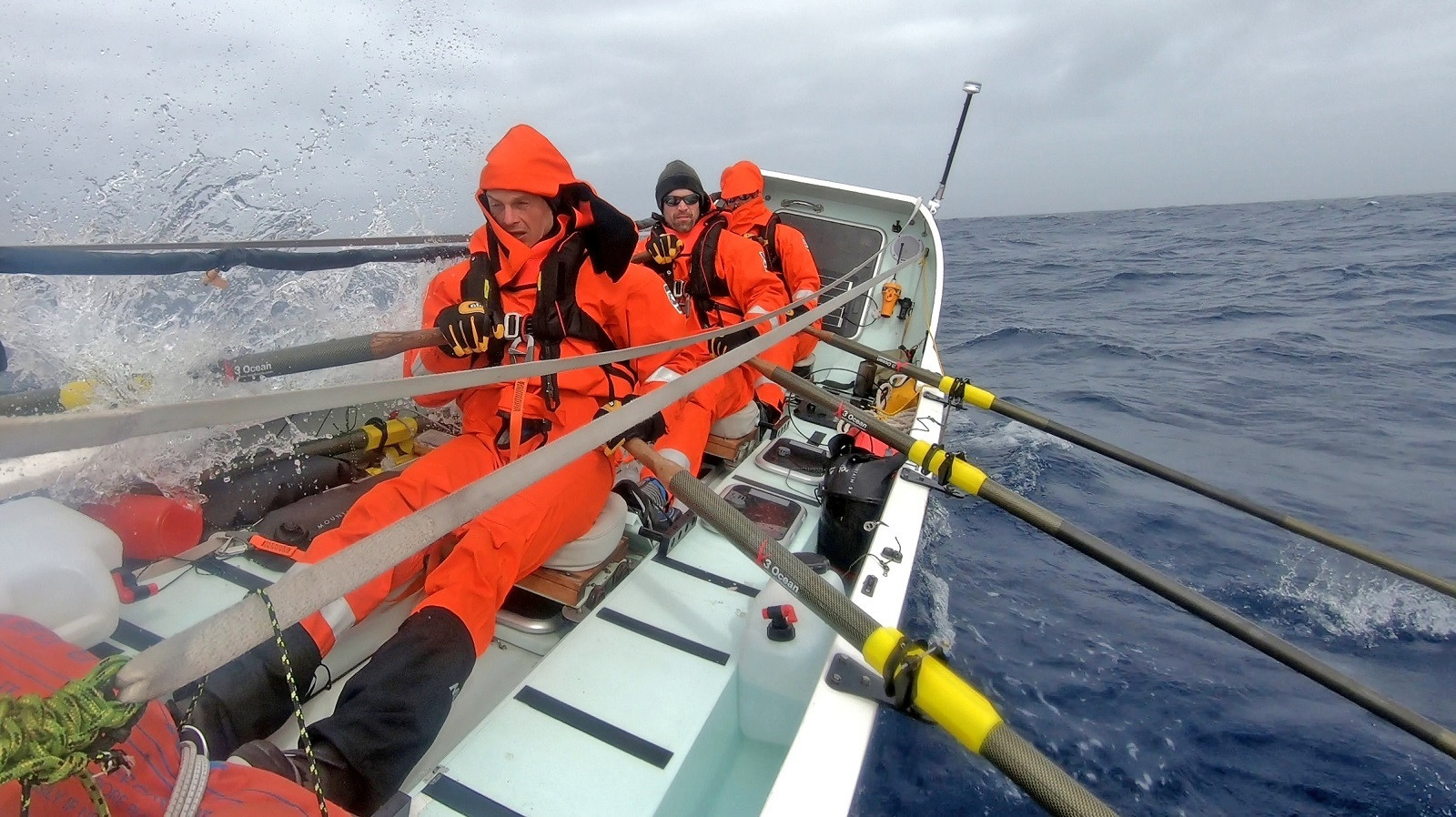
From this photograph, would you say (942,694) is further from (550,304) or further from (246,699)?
(550,304)

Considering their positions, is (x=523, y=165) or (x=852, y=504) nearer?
(x=523, y=165)

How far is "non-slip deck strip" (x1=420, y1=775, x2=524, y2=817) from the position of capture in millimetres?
1792

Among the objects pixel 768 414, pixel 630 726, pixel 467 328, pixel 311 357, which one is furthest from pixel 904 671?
pixel 768 414

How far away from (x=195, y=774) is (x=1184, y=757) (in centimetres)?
360

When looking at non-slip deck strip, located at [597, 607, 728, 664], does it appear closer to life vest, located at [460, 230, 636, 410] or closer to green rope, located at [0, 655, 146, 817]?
life vest, located at [460, 230, 636, 410]


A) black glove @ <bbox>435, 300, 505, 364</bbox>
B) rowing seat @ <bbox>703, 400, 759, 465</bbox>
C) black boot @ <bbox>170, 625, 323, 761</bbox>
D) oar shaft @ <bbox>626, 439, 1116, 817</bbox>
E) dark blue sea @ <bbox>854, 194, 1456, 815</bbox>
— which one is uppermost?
black glove @ <bbox>435, 300, 505, 364</bbox>

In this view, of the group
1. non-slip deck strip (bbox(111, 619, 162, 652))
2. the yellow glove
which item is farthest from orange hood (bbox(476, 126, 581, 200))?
non-slip deck strip (bbox(111, 619, 162, 652))

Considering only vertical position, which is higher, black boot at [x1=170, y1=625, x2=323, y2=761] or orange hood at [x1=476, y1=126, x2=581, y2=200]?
orange hood at [x1=476, y1=126, x2=581, y2=200]

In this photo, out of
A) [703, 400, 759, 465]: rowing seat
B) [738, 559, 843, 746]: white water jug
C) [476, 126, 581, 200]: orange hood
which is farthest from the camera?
[703, 400, 759, 465]: rowing seat

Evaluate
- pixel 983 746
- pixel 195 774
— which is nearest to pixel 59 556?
pixel 195 774

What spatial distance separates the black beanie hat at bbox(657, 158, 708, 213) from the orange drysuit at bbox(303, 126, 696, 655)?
2.02 meters

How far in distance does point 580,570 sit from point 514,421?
2.07 feet

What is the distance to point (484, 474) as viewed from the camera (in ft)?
9.07

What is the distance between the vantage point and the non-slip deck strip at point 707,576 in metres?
2.82
